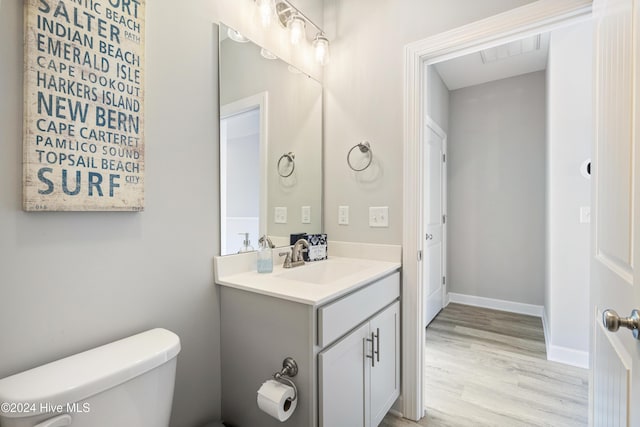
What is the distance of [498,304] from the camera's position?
3445 millimetres

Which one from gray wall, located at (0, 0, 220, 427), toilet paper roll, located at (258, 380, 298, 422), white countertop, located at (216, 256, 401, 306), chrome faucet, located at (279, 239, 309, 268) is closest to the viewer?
gray wall, located at (0, 0, 220, 427)

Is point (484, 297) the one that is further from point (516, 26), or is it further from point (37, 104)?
point (37, 104)

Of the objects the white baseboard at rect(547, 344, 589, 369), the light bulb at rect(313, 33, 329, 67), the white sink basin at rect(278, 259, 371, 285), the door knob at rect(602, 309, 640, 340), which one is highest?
the light bulb at rect(313, 33, 329, 67)

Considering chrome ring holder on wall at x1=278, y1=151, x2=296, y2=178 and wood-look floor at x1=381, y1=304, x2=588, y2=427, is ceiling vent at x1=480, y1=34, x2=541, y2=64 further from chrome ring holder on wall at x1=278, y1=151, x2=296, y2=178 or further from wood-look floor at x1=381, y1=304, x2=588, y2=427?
wood-look floor at x1=381, y1=304, x2=588, y2=427

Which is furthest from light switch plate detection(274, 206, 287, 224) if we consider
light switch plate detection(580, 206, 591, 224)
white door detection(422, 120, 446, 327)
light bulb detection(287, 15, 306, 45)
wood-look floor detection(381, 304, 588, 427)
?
light switch plate detection(580, 206, 591, 224)

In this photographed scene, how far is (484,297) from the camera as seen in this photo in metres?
3.54

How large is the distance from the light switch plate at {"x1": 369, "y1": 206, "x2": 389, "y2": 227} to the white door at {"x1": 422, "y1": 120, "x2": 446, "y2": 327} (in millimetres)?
1271

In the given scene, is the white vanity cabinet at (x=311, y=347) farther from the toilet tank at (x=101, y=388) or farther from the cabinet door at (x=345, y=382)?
the toilet tank at (x=101, y=388)

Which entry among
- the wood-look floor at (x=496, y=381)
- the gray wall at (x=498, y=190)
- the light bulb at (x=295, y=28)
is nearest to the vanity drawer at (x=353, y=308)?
the wood-look floor at (x=496, y=381)

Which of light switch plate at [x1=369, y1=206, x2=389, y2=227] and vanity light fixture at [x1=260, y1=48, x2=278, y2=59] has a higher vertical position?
vanity light fixture at [x1=260, y1=48, x2=278, y2=59]

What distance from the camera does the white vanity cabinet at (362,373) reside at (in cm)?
115

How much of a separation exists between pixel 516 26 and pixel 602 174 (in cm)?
86

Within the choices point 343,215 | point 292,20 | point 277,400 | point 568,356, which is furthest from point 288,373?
point 568,356

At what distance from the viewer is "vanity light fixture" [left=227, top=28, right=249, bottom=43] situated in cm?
141
